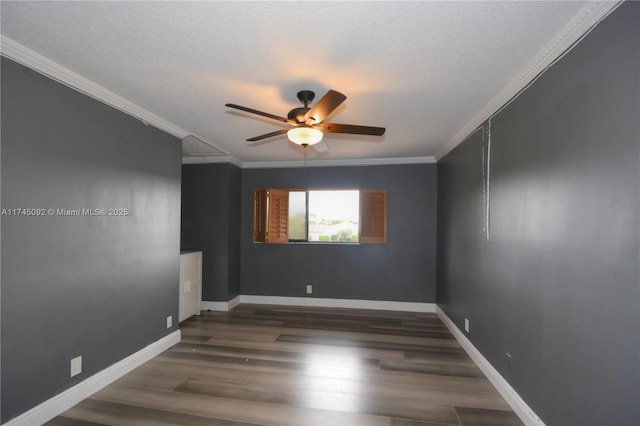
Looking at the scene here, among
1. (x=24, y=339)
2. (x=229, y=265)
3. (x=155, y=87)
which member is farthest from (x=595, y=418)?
(x=229, y=265)

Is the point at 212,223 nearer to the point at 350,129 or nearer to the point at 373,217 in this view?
the point at 373,217

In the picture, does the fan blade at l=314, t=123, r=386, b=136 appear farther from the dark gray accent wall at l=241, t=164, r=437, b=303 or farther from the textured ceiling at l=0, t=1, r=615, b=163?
the dark gray accent wall at l=241, t=164, r=437, b=303

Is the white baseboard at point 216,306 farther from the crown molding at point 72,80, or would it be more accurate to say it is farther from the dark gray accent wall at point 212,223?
the crown molding at point 72,80

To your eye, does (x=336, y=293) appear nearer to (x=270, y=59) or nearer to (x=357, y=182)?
(x=357, y=182)

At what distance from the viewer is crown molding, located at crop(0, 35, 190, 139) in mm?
1750

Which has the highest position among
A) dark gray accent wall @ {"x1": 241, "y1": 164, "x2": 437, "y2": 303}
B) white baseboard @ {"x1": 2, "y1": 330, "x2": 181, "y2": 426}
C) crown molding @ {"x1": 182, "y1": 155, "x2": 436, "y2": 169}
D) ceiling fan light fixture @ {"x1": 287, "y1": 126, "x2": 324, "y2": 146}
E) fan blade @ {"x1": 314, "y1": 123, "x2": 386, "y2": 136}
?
→ crown molding @ {"x1": 182, "y1": 155, "x2": 436, "y2": 169}

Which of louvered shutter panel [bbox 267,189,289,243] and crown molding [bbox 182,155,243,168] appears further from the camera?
louvered shutter panel [bbox 267,189,289,243]

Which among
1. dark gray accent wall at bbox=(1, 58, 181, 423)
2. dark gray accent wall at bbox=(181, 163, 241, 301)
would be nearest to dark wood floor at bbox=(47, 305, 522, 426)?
dark gray accent wall at bbox=(1, 58, 181, 423)

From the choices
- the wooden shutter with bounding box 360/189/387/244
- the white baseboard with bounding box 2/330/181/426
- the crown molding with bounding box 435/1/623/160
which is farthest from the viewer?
the wooden shutter with bounding box 360/189/387/244

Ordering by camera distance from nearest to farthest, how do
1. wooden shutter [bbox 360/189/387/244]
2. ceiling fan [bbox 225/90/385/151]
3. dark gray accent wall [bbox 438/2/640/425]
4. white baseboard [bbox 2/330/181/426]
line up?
dark gray accent wall [bbox 438/2/640/425] < white baseboard [bbox 2/330/181/426] < ceiling fan [bbox 225/90/385/151] < wooden shutter [bbox 360/189/387/244]

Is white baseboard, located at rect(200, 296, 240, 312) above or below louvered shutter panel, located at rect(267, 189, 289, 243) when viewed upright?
below

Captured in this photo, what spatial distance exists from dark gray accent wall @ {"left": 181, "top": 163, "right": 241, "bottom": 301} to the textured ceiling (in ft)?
6.75

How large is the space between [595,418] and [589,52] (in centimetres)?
185

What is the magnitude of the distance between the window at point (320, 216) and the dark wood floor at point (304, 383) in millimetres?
1550
